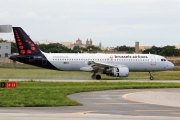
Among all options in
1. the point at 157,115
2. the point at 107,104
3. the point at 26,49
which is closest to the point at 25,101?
the point at 107,104

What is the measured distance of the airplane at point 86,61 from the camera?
172ft

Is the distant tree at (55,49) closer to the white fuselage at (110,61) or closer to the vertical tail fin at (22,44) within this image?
the white fuselage at (110,61)

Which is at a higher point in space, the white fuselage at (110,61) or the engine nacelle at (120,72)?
the white fuselage at (110,61)

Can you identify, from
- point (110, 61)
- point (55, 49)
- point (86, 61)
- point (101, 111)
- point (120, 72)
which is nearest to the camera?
point (101, 111)

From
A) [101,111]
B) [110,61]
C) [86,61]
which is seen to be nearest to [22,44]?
[86,61]

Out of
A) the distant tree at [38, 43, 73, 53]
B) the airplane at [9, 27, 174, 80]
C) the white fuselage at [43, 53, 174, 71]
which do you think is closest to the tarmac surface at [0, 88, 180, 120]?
the airplane at [9, 27, 174, 80]

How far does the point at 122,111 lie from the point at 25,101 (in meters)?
5.56

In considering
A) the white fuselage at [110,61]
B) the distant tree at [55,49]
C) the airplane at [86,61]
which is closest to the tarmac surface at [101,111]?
the airplane at [86,61]

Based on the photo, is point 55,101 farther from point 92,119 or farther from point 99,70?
point 99,70

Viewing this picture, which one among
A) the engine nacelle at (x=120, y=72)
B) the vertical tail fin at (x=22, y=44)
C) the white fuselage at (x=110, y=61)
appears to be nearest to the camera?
the vertical tail fin at (x=22, y=44)

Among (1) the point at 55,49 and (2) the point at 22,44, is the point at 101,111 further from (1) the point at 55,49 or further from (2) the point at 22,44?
(1) the point at 55,49

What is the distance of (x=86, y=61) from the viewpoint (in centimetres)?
5353

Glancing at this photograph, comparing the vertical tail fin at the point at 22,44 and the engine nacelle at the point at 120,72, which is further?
the engine nacelle at the point at 120,72

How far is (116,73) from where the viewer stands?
Result: 52.7 m
